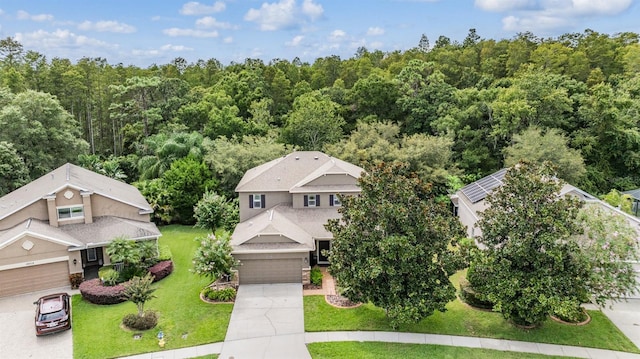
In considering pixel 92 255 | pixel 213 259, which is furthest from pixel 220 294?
pixel 92 255

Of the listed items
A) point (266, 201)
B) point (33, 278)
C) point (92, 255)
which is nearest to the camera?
point (33, 278)

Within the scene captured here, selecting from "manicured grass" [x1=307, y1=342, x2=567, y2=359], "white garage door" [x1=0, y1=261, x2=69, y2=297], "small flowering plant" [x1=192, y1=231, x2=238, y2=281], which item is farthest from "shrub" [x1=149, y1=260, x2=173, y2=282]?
"manicured grass" [x1=307, y1=342, x2=567, y2=359]

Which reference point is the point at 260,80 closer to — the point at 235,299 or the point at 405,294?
the point at 235,299

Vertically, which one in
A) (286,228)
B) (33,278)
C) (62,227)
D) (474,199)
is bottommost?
(33,278)

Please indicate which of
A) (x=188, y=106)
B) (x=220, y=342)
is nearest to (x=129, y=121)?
(x=188, y=106)

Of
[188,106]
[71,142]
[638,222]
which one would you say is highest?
[188,106]

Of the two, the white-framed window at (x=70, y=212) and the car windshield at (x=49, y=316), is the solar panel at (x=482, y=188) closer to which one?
the car windshield at (x=49, y=316)

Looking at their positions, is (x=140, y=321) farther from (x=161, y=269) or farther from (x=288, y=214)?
(x=288, y=214)
